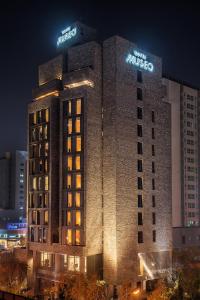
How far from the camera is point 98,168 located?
78.3m

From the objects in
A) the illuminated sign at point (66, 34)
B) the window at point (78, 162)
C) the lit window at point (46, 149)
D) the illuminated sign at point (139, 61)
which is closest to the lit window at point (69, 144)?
the window at point (78, 162)

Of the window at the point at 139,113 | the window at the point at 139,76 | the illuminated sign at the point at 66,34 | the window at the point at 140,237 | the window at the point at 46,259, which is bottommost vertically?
the window at the point at 46,259

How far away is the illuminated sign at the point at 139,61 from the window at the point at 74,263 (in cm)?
3743

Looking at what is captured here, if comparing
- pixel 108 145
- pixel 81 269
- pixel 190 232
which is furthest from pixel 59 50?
pixel 190 232

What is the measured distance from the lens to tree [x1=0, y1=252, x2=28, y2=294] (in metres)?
80.6

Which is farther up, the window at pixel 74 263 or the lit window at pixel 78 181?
the lit window at pixel 78 181

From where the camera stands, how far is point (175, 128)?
4958 inches

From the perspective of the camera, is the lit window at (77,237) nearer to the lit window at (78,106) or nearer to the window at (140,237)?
the window at (140,237)

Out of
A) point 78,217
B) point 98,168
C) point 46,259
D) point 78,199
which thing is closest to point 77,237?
point 78,217

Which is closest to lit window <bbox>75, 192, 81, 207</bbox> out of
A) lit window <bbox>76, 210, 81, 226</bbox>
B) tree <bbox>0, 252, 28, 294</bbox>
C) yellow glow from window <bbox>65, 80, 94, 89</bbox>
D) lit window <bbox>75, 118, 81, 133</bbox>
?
lit window <bbox>76, 210, 81, 226</bbox>

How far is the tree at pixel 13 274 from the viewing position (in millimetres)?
80600

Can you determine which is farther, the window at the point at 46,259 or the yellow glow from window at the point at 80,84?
the window at the point at 46,259

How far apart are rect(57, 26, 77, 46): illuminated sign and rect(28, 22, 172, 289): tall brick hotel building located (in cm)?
53

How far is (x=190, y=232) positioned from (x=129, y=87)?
177 feet
